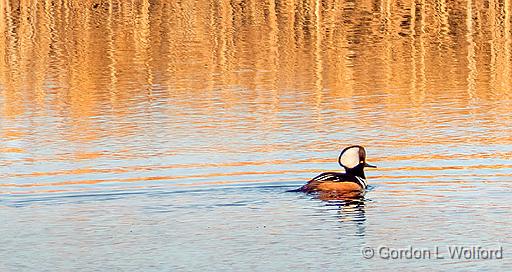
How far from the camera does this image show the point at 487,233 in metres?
9.30

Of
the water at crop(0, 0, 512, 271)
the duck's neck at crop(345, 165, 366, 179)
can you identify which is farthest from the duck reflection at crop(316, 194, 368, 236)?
the duck's neck at crop(345, 165, 366, 179)

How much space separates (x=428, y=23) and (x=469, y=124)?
1349cm

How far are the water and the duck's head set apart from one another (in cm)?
30

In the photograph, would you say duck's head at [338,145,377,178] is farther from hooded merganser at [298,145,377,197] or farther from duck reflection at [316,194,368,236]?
duck reflection at [316,194,368,236]

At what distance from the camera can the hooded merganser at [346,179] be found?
11.2 m

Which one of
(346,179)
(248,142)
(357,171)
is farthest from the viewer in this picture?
(248,142)

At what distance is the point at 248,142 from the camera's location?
13953 millimetres

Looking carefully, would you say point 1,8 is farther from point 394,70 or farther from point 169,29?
point 394,70

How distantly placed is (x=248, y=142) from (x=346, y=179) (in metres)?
2.62

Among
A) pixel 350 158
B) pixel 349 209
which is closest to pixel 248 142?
pixel 350 158

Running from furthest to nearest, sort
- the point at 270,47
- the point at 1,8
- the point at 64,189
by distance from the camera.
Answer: the point at 1,8, the point at 270,47, the point at 64,189

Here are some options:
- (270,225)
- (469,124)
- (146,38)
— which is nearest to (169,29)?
(146,38)

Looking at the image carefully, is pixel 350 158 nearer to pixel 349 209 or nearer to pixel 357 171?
pixel 357 171

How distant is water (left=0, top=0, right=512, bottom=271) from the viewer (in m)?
9.27
